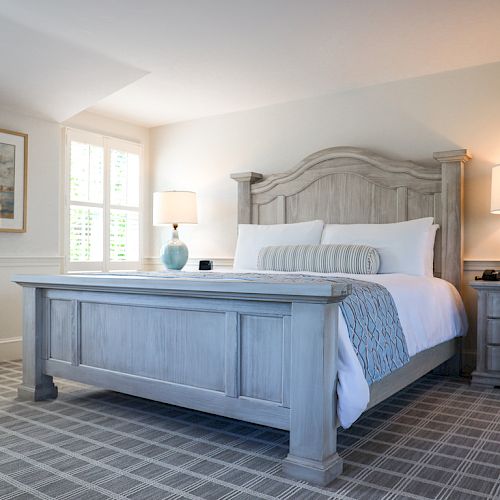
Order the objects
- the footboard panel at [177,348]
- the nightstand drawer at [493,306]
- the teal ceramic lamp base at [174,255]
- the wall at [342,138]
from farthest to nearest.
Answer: the teal ceramic lamp base at [174,255] < the wall at [342,138] < the nightstand drawer at [493,306] < the footboard panel at [177,348]

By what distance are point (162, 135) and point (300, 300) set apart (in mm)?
4274

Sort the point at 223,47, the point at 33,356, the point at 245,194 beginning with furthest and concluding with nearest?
the point at 245,194 → the point at 223,47 → the point at 33,356

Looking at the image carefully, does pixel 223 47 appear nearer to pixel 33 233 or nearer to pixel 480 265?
pixel 33 233

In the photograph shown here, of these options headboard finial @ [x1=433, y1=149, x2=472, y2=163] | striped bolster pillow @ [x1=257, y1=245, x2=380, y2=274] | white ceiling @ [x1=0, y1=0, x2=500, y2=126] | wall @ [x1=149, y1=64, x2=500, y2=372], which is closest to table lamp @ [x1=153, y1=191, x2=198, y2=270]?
wall @ [x1=149, y1=64, x2=500, y2=372]

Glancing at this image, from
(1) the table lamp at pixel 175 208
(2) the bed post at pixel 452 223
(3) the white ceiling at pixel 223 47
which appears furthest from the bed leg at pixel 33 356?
(2) the bed post at pixel 452 223

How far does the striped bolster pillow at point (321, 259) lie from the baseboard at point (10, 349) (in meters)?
2.13

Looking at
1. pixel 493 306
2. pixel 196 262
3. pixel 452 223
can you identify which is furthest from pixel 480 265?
pixel 196 262

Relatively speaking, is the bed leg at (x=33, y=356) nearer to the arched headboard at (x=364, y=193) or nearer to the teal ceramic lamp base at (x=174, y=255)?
the teal ceramic lamp base at (x=174, y=255)

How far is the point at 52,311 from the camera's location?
125 inches

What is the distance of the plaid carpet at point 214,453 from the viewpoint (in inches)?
75.4

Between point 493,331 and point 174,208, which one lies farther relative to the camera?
point 174,208

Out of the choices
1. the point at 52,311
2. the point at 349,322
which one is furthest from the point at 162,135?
the point at 349,322

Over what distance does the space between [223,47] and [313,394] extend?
2.60 m

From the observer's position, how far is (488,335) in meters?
3.55
